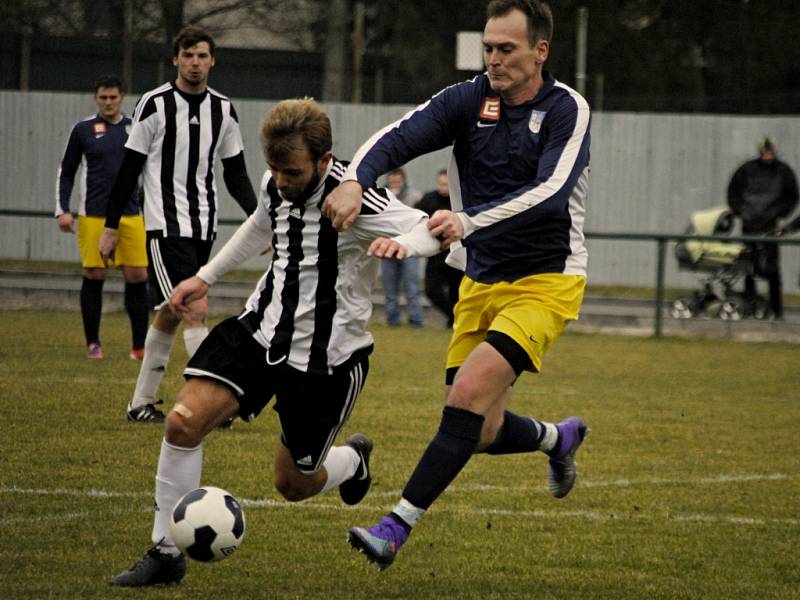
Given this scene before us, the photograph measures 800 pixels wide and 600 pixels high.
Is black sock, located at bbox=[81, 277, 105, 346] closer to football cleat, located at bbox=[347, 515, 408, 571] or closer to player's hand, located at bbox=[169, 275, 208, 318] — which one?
player's hand, located at bbox=[169, 275, 208, 318]

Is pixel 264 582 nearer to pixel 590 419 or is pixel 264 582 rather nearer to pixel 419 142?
pixel 419 142

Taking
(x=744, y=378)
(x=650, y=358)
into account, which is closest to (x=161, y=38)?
(x=650, y=358)

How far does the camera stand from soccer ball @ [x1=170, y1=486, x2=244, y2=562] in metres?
5.04

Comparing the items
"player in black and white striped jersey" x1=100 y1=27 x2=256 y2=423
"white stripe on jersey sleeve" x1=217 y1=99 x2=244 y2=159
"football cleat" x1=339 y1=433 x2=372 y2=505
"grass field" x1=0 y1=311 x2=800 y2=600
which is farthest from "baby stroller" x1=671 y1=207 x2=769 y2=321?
"football cleat" x1=339 y1=433 x2=372 y2=505

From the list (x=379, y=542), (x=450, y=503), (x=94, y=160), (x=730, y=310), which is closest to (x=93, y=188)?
(x=94, y=160)

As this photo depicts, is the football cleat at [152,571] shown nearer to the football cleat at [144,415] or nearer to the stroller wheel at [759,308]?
the football cleat at [144,415]

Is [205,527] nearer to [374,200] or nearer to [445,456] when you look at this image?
[445,456]

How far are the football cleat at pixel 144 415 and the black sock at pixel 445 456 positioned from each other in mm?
3883

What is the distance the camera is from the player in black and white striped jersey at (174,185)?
28.9 ft

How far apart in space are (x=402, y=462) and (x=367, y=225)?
287 centimetres

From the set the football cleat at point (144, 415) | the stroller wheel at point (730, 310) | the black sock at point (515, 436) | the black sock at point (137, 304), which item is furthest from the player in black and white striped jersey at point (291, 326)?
the stroller wheel at point (730, 310)

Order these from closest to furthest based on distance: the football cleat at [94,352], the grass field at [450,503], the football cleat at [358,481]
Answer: the grass field at [450,503]
the football cleat at [358,481]
the football cleat at [94,352]

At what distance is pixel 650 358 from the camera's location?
14719 mm

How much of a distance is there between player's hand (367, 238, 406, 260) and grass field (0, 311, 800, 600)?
121 cm
